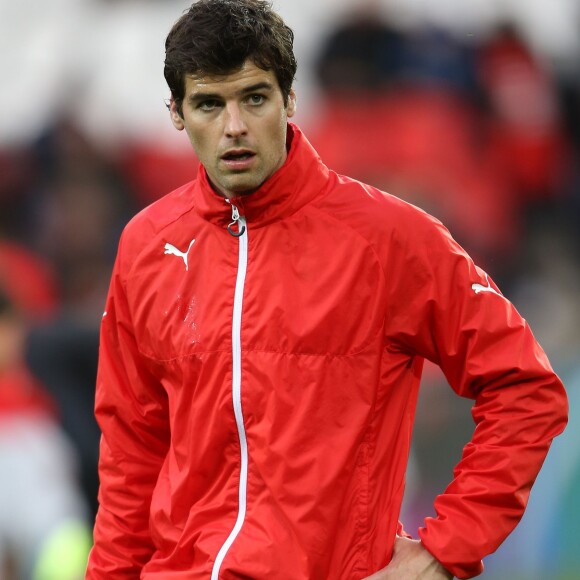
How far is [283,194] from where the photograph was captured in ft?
9.31

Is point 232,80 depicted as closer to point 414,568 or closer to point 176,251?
point 176,251

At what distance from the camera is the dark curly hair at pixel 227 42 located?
2.80 meters

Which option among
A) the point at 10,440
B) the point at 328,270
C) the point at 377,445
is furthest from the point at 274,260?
the point at 10,440

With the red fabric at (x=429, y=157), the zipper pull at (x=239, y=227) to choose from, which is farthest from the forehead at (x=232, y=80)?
the red fabric at (x=429, y=157)

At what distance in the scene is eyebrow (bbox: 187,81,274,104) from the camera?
9.20ft

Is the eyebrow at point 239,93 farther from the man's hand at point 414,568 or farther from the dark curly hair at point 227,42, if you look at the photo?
the man's hand at point 414,568

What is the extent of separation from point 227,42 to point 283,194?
1.10ft

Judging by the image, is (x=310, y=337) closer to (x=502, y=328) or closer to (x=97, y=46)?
(x=502, y=328)

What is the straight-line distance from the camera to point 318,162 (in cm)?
290

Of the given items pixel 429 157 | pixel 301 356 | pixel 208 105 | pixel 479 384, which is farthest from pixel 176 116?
pixel 429 157

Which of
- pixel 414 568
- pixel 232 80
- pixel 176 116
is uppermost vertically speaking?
pixel 232 80

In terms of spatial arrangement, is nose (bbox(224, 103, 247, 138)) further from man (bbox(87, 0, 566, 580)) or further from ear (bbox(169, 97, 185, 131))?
ear (bbox(169, 97, 185, 131))

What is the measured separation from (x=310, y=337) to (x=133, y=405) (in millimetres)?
545

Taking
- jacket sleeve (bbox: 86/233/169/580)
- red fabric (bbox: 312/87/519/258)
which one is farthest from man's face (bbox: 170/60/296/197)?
red fabric (bbox: 312/87/519/258)
